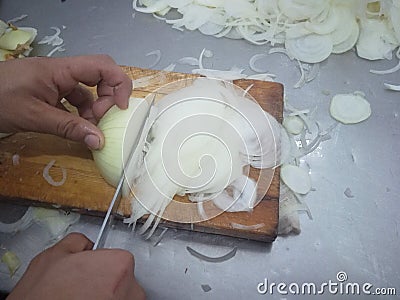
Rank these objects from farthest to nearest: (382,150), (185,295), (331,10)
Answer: (331,10) → (382,150) → (185,295)

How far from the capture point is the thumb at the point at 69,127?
2.79ft

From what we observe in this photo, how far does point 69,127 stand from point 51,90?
82 millimetres

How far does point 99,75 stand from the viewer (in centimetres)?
91

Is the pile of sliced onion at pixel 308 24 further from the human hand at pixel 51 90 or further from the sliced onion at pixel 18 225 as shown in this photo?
the sliced onion at pixel 18 225

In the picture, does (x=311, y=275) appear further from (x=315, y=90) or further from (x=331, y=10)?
(x=331, y=10)

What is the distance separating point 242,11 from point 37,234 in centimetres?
73

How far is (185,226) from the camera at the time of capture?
93cm

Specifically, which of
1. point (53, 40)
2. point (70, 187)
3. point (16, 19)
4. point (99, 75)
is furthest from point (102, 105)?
point (16, 19)

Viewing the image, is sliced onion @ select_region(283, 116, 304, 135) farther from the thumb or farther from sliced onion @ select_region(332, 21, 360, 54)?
the thumb

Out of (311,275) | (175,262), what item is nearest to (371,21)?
(311,275)

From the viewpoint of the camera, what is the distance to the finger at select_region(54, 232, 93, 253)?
749 mm

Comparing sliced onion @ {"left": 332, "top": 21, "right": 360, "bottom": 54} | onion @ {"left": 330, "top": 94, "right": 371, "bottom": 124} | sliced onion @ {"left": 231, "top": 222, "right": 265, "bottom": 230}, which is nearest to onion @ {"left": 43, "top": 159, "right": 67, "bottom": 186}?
sliced onion @ {"left": 231, "top": 222, "right": 265, "bottom": 230}

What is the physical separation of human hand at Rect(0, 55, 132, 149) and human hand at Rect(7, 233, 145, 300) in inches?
8.7

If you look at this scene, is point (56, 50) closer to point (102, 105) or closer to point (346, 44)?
point (102, 105)
